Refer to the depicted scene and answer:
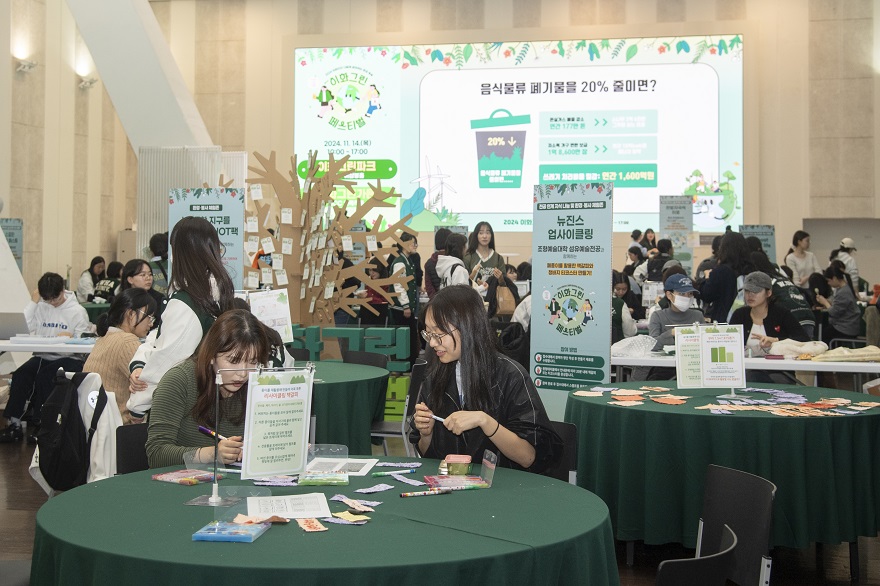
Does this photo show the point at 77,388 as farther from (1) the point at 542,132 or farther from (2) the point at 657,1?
(2) the point at 657,1

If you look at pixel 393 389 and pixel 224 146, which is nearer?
pixel 393 389

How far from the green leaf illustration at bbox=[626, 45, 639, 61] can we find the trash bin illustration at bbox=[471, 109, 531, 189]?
1.68 meters

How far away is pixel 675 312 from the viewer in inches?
250

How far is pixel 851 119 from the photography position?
13.9m

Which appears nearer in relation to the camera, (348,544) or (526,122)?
(348,544)

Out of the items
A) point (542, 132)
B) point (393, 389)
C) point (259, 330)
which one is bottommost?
point (393, 389)

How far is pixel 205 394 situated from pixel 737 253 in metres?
5.86

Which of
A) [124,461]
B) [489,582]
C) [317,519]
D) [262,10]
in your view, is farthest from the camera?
[262,10]

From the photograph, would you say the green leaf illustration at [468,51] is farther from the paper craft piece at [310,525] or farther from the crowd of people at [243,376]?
the paper craft piece at [310,525]

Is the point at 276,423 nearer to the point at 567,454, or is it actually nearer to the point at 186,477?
the point at 186,477

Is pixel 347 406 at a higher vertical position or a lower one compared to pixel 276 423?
lower

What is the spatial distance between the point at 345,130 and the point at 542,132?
297 centimetres

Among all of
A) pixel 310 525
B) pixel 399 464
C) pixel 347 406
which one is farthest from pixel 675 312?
pixel 310 525

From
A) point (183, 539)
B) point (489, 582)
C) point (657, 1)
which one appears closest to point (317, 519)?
point (183, 539)
